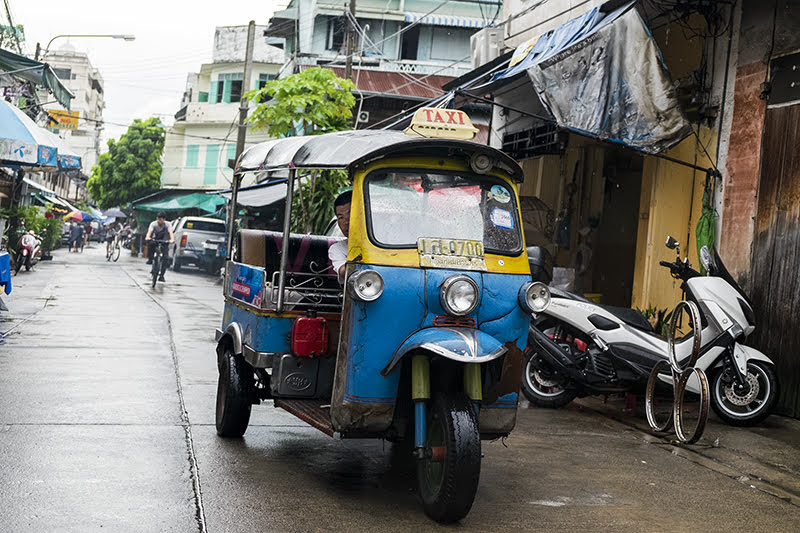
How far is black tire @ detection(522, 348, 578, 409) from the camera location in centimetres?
842

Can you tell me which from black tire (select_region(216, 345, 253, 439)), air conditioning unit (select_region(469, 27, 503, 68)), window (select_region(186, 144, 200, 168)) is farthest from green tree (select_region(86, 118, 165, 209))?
black tire (select_region(216, 345, 253, 439))

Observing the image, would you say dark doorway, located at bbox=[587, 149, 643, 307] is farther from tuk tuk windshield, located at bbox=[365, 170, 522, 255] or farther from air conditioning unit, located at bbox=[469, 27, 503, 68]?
tuk tuk windshield, located at bbox=[365, 170, 522, 255]

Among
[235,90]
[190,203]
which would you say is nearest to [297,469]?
[190,203]

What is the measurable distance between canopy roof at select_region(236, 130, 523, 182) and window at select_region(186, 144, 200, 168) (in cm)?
4435

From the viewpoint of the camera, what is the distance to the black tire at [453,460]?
14.4 feet

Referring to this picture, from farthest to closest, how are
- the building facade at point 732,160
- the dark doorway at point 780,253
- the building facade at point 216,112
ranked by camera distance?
the building facade at point 216,112 < the building facade at point 732,160 < the dark doorway at point 780,253

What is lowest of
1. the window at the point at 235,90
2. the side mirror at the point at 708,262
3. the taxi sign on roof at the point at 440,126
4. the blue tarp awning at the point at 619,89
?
the side mirror at the point at 708,262

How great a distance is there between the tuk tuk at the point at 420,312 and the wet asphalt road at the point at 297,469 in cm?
42

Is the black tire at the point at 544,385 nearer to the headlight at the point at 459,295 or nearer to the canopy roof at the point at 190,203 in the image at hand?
the headlight at the point at 459,295

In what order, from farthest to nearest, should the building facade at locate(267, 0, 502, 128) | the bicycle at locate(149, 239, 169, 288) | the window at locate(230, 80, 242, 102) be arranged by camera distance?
the window at locate(230, 80, 242, 102)
the building facade at locate(267, 0, 502, 128)
the bicycle at locate(149, 239, 169, 288)

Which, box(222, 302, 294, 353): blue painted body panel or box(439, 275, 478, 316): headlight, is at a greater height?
box(439, 275, 478, 316): headlight

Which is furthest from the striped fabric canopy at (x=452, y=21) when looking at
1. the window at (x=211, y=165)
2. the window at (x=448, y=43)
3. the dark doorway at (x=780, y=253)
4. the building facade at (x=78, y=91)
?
the building facade at (x=78, y=91)

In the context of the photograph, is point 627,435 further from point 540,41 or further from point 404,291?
point 540,41

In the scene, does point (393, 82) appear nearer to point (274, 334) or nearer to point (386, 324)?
point (274, 334)
